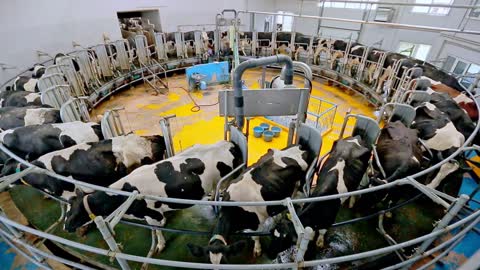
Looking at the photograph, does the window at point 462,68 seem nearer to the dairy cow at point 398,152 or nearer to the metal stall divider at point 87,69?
the dairy cow at point 398,152

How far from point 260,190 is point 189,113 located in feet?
16.4

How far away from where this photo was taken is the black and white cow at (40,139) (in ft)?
12.1

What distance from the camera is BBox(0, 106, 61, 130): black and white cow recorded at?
414 cm

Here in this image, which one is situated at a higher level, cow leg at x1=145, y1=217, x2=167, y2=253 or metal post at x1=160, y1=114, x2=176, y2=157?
metal post at x1=160, y1=114, x2=176, y2=157

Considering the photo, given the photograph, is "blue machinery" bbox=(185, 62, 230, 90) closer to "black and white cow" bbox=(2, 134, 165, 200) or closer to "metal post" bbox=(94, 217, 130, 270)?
"black and white cow" bbox=(2, 134, 165, 200)

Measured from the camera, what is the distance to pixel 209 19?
12.4 metres

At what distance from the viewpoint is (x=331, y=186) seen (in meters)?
2.75

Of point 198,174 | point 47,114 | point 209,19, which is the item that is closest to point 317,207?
point 198,174

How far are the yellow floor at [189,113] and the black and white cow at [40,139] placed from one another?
7.69 feet

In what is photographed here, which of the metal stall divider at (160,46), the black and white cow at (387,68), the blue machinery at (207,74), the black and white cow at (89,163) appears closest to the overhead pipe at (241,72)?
the black and white cow at (89,163)

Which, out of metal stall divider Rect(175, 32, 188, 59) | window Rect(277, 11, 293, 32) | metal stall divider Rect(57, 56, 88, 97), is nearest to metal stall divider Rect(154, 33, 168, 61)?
metal stall divider Rect(175, 32, 188, 59)

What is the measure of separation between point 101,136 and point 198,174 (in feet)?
6.43

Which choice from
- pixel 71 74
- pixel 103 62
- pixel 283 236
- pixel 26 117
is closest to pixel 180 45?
pixel 103 62

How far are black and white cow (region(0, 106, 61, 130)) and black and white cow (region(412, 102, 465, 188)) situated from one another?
228 inches
